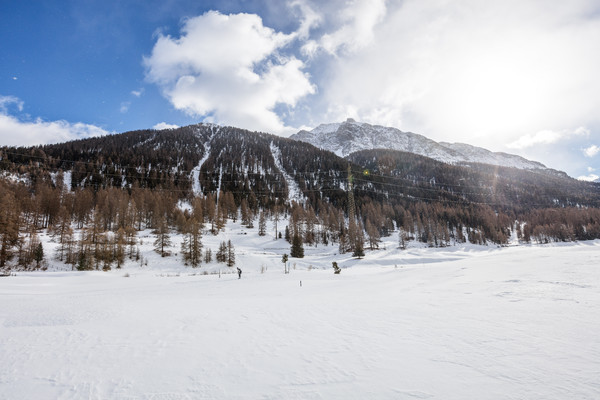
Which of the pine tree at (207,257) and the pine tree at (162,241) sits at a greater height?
the pine tree at (162,241)

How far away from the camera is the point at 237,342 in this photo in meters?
6.00

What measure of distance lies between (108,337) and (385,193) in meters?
160

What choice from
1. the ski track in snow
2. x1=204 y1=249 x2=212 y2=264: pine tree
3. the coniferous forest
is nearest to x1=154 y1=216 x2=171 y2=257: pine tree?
the coniferous forest

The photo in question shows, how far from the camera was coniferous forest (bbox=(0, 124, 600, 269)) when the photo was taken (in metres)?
47.2

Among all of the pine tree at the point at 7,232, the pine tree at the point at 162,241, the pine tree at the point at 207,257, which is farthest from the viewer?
the pine tree at the point at 162,241

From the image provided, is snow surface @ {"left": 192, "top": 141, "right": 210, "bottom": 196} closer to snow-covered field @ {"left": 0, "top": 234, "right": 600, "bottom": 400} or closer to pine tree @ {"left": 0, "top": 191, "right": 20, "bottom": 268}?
pine tree @ {"left": 0, "top": 191, "right": 20, "bottom": 268}

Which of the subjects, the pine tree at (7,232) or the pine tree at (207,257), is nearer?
the pine tree at (7,232)

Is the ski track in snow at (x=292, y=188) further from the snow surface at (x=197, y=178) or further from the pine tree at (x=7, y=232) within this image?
the pine tree at (x=7, y=232)

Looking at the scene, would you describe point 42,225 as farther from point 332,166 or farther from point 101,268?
point 332,166

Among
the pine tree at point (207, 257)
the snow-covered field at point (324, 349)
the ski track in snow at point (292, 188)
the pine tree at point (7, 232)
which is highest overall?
the ski track in snow at point (292, 188)

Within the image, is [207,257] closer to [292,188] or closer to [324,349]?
[324,349]

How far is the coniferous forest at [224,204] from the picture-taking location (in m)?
47.2

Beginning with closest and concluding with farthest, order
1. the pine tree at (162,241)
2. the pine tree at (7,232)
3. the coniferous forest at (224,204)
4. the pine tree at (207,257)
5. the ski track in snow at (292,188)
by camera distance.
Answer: the pine tree at (7,232)
the pine tree at (207,257)
the coniferous forest at (224,204)
the pine tree at (162,241)
the ski track in snow at (292,188)

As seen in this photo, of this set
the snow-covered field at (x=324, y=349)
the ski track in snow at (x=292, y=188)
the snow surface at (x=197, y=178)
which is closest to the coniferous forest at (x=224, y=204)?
the snow surface at (x=197, y=178)
